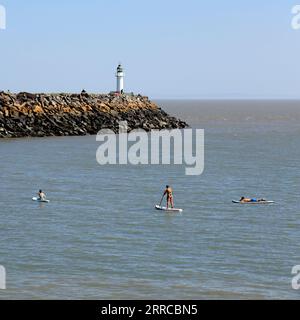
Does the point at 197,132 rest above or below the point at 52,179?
above

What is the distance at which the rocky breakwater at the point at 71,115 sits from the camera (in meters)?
80.7

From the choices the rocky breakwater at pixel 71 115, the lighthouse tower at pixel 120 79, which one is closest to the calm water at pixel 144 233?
the rocky breakwater at pixel 71 115

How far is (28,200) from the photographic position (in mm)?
39625

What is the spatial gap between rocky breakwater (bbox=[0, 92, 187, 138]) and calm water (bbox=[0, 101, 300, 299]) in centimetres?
2402

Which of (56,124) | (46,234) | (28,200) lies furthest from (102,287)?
(56,124)

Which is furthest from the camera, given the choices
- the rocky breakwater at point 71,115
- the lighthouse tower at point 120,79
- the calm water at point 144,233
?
the lighthouse tower at point 120,79

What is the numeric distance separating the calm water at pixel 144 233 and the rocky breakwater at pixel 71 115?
24022mm

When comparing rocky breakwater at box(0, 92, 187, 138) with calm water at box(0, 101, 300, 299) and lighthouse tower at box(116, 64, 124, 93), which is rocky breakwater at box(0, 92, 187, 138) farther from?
calm water at box(0, 101, 300, 299)

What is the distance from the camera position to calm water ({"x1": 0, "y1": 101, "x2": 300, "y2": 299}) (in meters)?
23.8

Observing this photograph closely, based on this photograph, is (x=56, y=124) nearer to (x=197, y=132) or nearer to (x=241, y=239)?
(x=197, y=132)

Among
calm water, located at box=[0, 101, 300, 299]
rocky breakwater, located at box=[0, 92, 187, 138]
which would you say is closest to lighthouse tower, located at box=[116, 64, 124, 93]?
rocky breakwater, located at box=[0, 92, 187, 138]

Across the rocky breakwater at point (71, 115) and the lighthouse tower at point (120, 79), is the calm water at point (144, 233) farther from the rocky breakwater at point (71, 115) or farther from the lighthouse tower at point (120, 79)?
the lighthouse tower at point (120, 79)

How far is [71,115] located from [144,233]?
57141 millimetres
